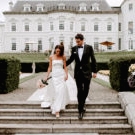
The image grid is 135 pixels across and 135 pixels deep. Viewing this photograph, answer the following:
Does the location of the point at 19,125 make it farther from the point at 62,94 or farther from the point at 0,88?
the point at 0,88

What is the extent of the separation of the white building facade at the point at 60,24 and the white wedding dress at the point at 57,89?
58.5m

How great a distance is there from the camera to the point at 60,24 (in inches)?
2734

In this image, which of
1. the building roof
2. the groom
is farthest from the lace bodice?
the building roof

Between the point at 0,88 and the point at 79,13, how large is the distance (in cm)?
5685

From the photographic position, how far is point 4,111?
10086 millimetres

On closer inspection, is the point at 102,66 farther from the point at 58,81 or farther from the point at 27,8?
the point at 27,8

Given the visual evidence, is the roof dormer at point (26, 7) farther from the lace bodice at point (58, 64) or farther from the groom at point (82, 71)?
the groom at point (82, 71)

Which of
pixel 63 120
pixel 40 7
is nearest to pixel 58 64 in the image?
pixel 63 120

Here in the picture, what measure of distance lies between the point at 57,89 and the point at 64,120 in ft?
2.59

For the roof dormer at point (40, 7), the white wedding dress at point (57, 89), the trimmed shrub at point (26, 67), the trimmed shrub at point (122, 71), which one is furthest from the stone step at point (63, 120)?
the roof dormer at point (40, 7)

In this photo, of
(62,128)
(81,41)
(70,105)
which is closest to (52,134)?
(62,128)

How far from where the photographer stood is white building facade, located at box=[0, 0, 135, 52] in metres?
69.2

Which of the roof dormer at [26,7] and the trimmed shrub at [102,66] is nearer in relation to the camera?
the trimmed shrub at [102,66]

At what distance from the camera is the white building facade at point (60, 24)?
6925 centimetres
